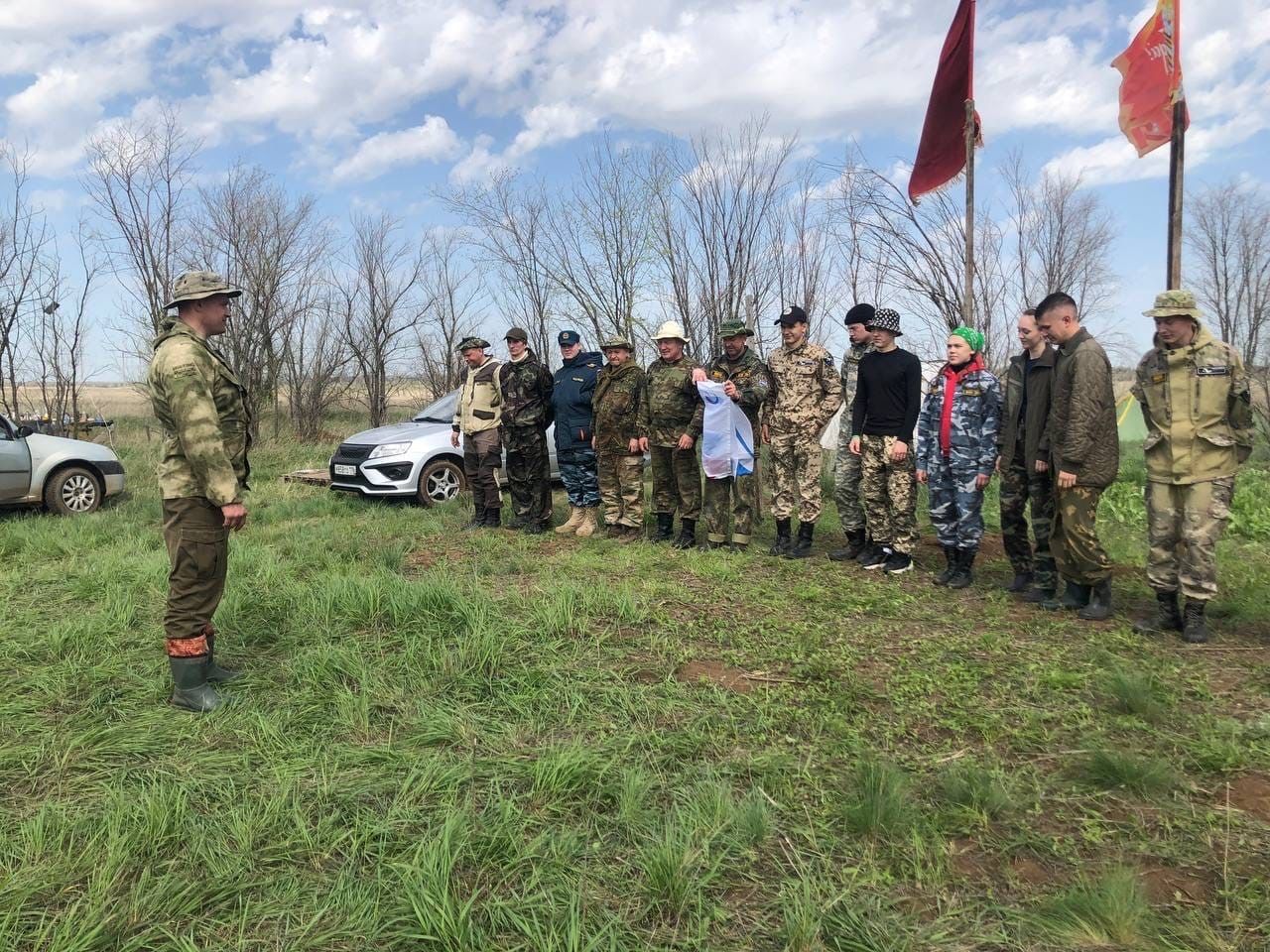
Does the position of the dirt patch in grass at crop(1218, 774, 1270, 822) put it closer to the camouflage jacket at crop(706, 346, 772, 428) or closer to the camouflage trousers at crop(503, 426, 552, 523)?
the camouflage jacket at crop(706, 346, 772, 428)

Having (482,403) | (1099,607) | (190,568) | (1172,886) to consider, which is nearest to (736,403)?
(482,403)

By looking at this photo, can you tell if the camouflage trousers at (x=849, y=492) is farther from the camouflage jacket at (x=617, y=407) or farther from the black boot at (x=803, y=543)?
the camouflage jacket at (x=617, y=407)

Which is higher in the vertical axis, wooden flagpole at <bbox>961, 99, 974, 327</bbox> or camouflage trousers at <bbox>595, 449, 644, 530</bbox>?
wooden flagpole at <bbox>961, 99, 974, 327</bbox>

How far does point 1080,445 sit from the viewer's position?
14.6ft

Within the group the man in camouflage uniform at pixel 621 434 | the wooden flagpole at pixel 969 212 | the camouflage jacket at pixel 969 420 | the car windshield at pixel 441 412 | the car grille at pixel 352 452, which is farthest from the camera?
the car windshield at pixel 441 412

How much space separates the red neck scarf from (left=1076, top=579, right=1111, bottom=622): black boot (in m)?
1.21

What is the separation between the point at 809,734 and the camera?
3107mm

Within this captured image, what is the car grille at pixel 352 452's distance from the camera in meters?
8.87

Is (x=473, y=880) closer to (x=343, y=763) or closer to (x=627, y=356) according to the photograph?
(x=343, y=763)

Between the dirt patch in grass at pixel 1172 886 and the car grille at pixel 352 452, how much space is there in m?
8.08

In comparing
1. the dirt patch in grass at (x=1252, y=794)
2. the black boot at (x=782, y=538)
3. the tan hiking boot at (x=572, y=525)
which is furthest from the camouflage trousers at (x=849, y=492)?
the dirt patch in grass at (x=1252, y=794)

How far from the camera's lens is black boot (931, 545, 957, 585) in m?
5.32

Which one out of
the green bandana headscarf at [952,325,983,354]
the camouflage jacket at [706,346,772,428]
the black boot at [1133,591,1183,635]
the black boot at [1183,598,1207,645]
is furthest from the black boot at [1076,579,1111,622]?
the camouflage jacket at [706,346,772,428]

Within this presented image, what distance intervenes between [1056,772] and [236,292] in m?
4.02
